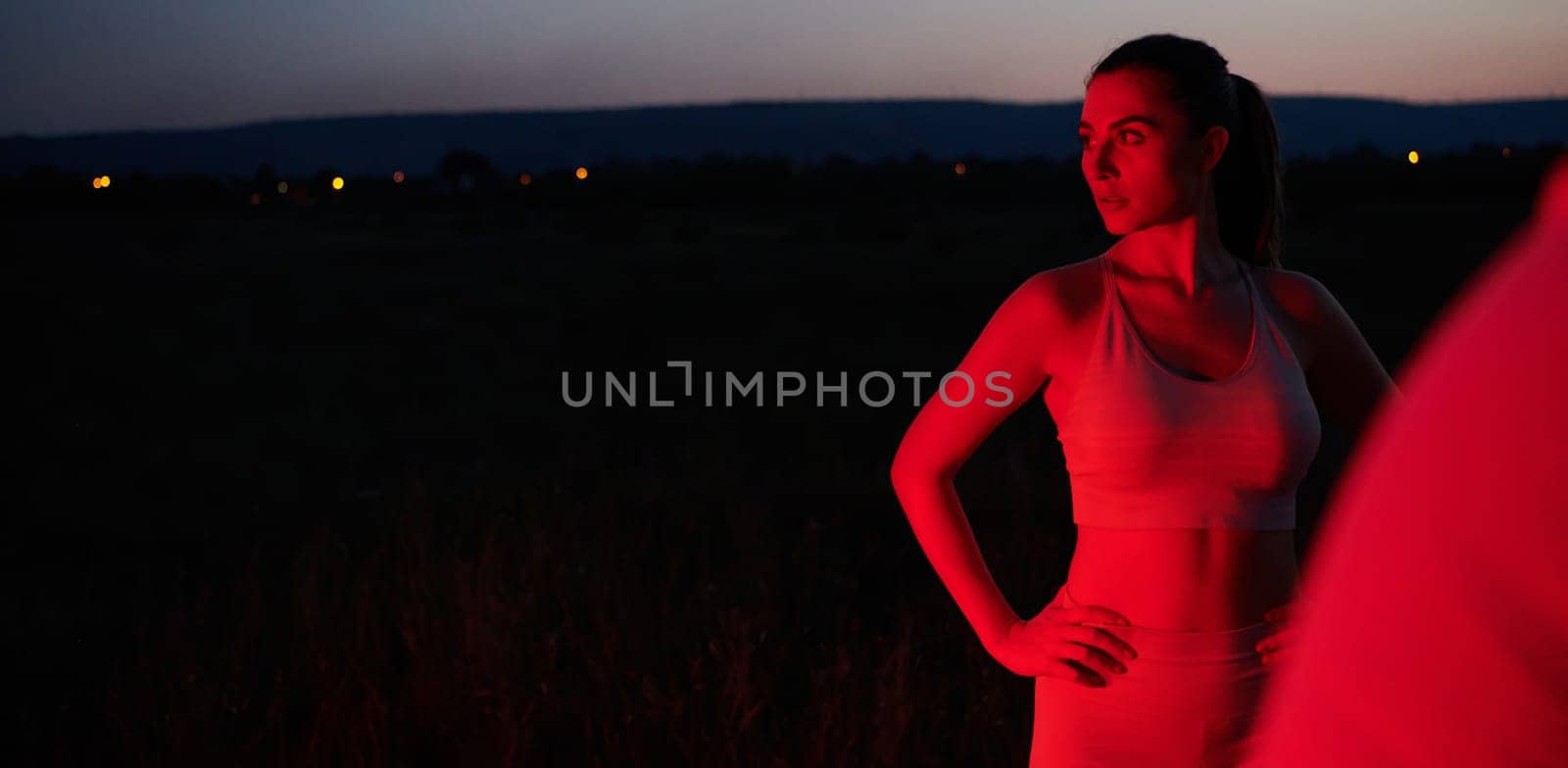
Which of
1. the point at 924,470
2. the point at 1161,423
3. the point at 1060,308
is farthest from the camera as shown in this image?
the point at 924,470

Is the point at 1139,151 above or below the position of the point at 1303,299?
above

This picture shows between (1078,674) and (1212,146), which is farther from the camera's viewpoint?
(1212,146)

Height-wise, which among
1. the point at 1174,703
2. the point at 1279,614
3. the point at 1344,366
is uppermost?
the point at 1344,366

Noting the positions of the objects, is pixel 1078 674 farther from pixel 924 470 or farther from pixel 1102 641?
pixel 924 470

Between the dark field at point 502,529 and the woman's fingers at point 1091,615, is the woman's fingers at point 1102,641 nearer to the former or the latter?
the woman's fingers at point 1091,615

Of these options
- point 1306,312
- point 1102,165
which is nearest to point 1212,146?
point 1102,165

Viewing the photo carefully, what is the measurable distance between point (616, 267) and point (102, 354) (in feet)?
50.2

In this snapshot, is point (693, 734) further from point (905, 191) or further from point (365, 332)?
point (905, 191)

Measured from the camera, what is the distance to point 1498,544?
0.48 metres

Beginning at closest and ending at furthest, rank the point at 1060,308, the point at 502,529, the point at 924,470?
1. the point at 1060,308
2. the point at 924,470
3. the point at 502,529

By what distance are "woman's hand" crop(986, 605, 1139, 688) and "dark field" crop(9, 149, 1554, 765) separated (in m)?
1.92

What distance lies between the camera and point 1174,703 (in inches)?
68.9

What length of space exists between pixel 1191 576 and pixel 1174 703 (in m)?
0.17

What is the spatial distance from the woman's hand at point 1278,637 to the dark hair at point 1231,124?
1.91ft
